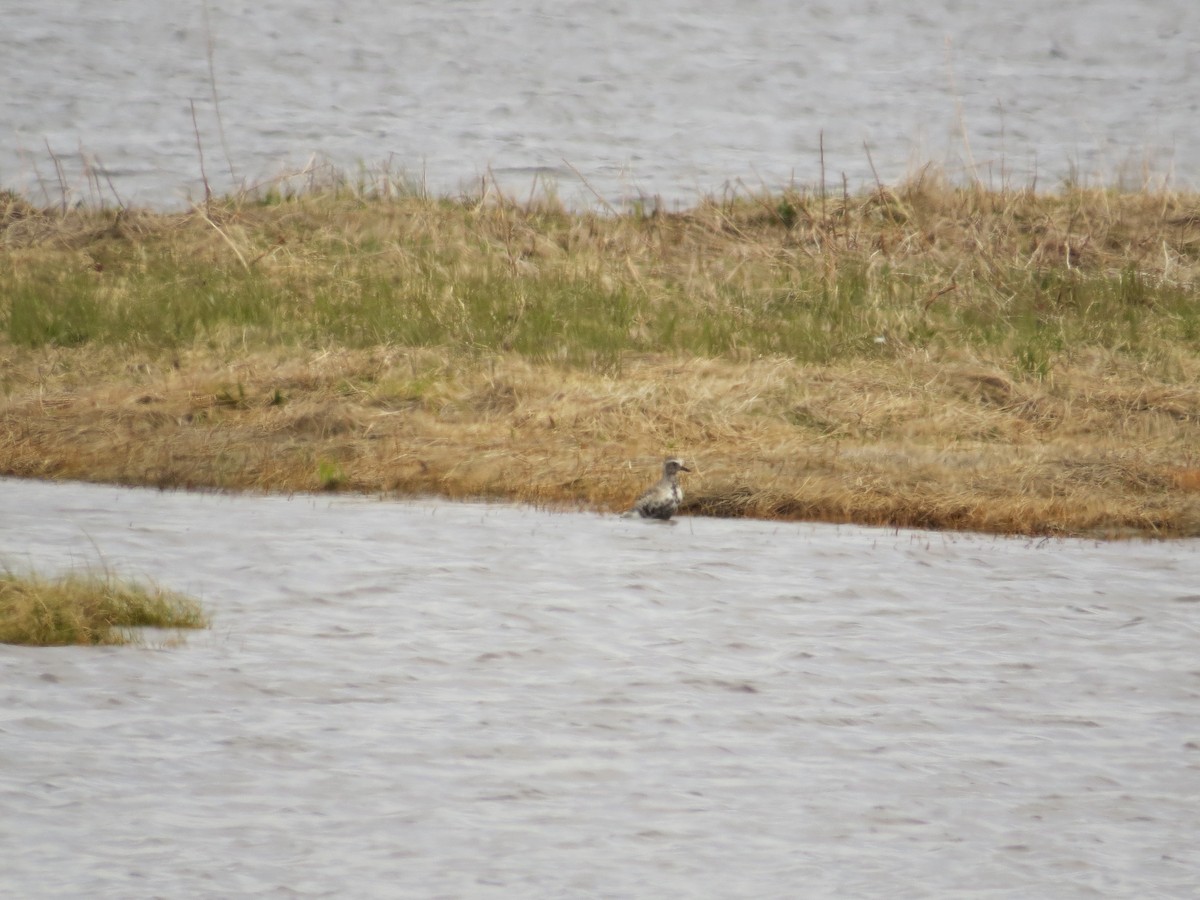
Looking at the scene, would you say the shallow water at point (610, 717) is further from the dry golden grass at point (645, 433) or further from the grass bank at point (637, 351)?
the grass bank at point (637, 351)

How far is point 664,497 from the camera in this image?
12391 millimetres

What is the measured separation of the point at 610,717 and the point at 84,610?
271cm

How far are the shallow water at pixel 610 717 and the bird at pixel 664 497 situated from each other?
0.19 meters

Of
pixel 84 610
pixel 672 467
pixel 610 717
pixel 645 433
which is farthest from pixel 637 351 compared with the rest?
pixel 610 717

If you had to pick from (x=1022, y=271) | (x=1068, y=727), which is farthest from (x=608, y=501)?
(x=1022, y=271)

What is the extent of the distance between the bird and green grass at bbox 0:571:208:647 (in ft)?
11.4

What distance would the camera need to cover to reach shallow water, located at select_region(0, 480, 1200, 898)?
6805mm

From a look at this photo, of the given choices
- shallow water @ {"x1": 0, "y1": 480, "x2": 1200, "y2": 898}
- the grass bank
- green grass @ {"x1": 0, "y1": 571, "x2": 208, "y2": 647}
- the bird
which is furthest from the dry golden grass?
green grass @ {"x1": 0, "y1": 571, "x2": 208, "y2": 647}

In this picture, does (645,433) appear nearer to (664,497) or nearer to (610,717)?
(664,497)

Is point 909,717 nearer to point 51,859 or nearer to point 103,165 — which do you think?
point 51,859

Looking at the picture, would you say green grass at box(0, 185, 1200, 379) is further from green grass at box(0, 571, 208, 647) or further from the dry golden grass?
green grass at box(0, 571, 208, 647)

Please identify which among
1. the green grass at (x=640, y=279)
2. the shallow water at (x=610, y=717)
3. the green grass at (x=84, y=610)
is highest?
the green grass at (x=640, y=279)

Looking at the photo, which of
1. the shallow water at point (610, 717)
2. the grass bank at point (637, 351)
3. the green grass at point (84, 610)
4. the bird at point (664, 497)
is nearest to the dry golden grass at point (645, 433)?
the grass bank at point (637, 351)

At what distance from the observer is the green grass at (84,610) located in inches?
362
